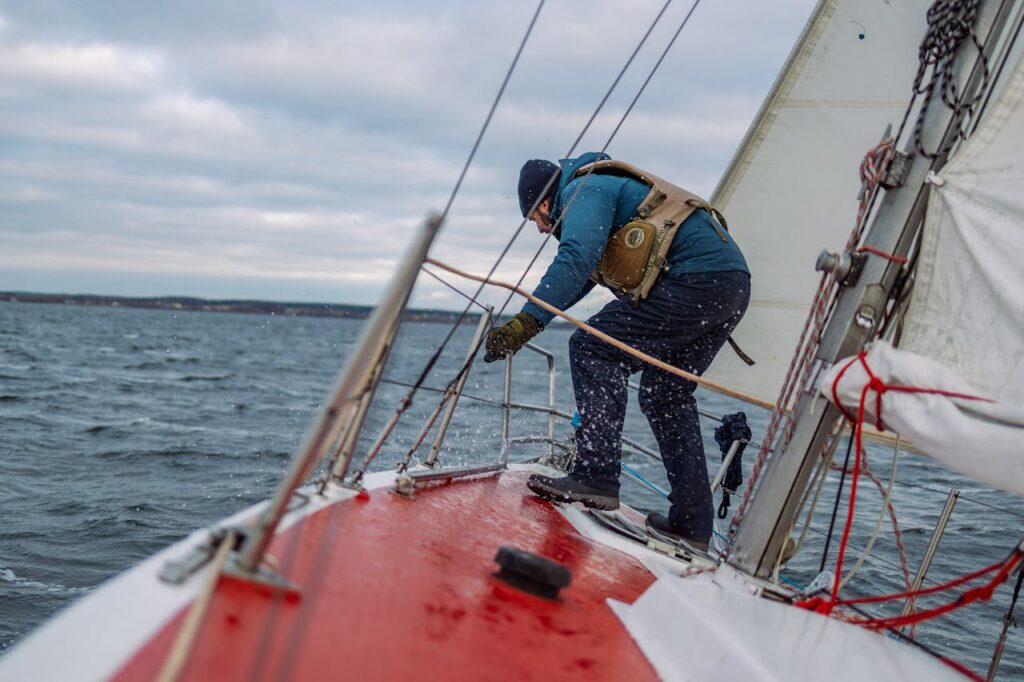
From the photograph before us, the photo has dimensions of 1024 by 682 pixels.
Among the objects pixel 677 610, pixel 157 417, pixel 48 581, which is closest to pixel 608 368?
pixel 677 610

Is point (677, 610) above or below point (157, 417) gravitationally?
above

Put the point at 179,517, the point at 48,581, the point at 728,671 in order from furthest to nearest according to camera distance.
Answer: the point at 179,517 → the point at 48,581 → the point at 728,671

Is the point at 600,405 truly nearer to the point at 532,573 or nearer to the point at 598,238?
the point at 598,238

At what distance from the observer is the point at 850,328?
2.52 m

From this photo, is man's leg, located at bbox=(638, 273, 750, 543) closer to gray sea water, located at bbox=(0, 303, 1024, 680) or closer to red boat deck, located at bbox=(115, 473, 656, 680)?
gray sea water, located at bbox=(0, 303, 1024, 680)

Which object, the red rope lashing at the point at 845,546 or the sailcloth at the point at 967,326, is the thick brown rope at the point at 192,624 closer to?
the red rope lashing at the point at 845,546

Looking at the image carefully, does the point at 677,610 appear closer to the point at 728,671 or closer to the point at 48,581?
→ the point at 728,671

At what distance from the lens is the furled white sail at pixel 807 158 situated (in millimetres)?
3771

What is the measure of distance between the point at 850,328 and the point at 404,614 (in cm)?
149

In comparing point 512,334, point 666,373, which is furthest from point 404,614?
point 666,373

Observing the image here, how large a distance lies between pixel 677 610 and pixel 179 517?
169 inches

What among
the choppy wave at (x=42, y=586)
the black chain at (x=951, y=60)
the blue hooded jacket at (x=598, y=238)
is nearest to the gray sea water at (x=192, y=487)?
the choppy wave at (x=42, y=586)

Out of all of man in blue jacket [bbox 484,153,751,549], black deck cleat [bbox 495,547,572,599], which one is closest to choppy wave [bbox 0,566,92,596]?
man in blue jacket [bbox 484,153,751,549]

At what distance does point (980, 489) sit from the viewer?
8.27 meters
